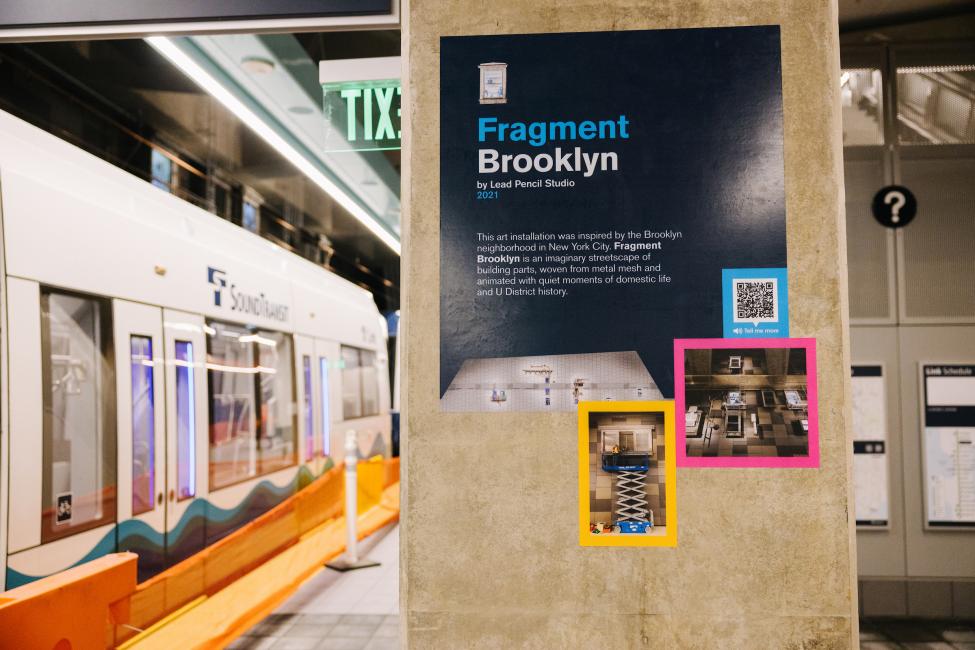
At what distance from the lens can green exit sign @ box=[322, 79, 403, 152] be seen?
11.6ft

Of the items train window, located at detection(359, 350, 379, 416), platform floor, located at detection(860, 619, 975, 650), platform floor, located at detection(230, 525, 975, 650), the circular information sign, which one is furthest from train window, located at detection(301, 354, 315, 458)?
the circular information sign

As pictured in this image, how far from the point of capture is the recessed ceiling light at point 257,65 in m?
5.58

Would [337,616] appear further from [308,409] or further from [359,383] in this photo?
[359,383]

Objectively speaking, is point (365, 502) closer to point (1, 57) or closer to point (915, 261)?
point (1, 57)

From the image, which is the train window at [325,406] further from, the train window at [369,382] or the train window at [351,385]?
the train window at [369,382]

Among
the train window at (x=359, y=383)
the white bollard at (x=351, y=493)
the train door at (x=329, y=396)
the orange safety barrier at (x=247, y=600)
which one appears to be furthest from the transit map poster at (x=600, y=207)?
the train window at (x=359, y=383)

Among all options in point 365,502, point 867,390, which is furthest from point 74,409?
point 365,502

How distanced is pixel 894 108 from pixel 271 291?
222 inches

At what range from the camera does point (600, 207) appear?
2586 millimetres

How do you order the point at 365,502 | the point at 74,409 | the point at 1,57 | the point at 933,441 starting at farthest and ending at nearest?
1. the point at 365,502
2. the point at 1,57
3. the point at 933,441
4. the point at 74,409

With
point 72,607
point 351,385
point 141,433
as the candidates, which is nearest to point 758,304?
point 72,607

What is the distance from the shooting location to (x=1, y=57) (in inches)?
265

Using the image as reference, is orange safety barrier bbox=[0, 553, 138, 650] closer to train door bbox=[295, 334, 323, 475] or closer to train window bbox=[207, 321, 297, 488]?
train window bbox=[207, 321, 297, 488]

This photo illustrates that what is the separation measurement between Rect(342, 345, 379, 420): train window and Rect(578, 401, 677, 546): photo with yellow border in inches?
296
